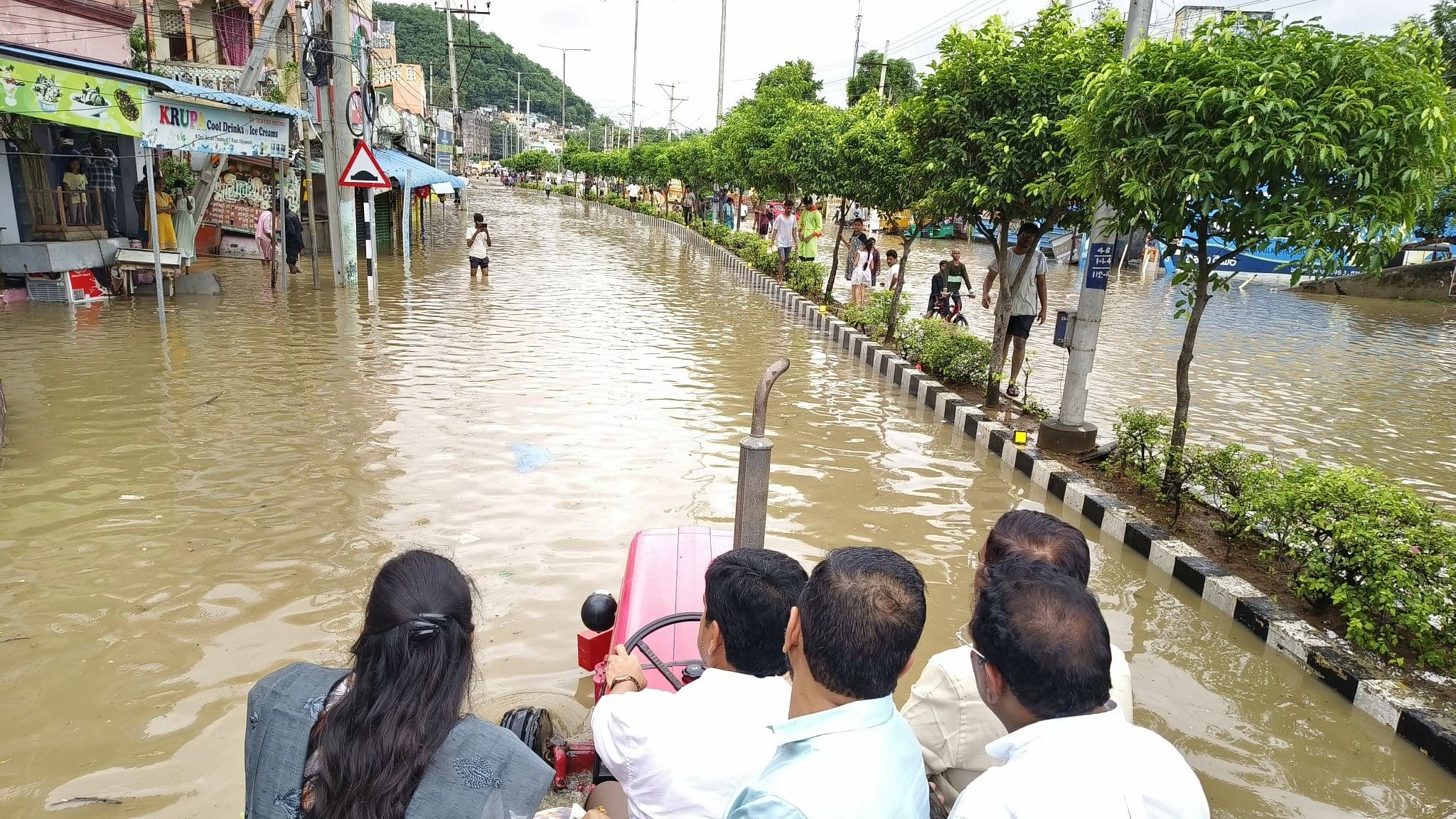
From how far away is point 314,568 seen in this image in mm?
5164

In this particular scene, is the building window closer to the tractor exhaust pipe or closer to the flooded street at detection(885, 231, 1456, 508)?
the flooded street at detection(885, 231, 1456, 508)

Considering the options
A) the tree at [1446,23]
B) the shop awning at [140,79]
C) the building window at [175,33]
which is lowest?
Answer: the shop awning at [140,79]

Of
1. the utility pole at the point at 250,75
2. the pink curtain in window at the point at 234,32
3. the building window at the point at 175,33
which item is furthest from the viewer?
the pink curtain in window at the point at 234,32

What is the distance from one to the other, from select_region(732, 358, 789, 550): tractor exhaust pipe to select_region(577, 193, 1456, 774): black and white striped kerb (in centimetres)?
305

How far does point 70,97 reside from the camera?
10.2 metres

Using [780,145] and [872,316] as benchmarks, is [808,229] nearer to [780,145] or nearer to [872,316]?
[780,145]

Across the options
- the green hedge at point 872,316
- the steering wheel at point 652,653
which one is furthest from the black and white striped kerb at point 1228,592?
the steering wheel at point 652,653

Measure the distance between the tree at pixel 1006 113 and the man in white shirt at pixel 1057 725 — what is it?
6942 millimetres

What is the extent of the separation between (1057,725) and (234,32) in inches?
1097

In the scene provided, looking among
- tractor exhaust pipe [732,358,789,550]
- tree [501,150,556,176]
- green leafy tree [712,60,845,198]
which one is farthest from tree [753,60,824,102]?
tree [501,150,556,176]

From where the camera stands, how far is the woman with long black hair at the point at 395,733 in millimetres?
1721

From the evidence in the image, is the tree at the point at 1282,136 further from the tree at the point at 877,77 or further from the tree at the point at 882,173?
the tree at the point at 877,77

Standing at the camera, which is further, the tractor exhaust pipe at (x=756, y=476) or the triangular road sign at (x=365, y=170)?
the triangular road sign at (x=365, y=170)

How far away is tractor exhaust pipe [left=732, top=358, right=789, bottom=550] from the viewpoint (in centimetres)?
350
